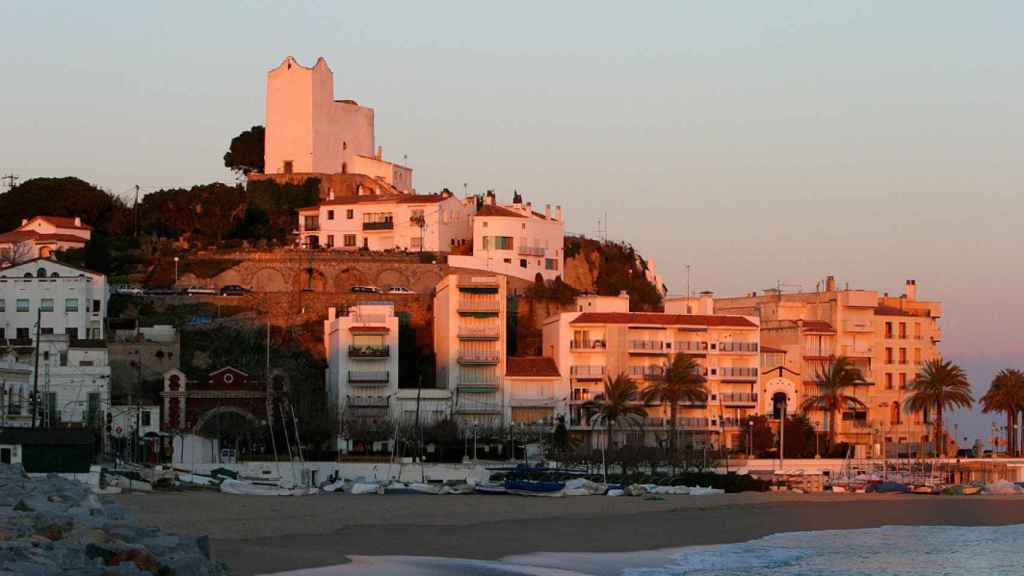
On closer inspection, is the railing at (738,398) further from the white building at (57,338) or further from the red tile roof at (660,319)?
the white building at (57,338)

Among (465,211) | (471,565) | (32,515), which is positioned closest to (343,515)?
(471,565)

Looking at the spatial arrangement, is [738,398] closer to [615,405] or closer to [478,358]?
[615,405]

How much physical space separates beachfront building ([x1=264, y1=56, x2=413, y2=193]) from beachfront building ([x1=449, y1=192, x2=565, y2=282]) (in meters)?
13.0

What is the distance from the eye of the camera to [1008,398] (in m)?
89.1

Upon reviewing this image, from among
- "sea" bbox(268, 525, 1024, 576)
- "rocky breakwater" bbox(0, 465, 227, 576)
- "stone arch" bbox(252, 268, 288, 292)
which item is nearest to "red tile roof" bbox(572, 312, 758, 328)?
"stone arch" bbox(252, 268, 288, 292)

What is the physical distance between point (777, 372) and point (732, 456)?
31.8 feet

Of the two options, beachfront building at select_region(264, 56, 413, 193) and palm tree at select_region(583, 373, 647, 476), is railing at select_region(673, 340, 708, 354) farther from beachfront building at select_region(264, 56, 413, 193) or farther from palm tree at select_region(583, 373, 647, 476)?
beachfront building at select_region(264, 56, 413, 193)

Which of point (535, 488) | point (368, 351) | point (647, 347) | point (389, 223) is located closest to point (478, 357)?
point (368, 351)

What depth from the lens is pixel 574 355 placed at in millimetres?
84688

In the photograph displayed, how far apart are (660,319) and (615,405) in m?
11.5

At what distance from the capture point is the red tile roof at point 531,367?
8350cm

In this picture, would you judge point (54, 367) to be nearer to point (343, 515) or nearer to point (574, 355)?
point (574, 355)

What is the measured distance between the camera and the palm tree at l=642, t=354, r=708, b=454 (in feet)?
264

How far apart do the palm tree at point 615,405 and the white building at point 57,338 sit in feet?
74.4
